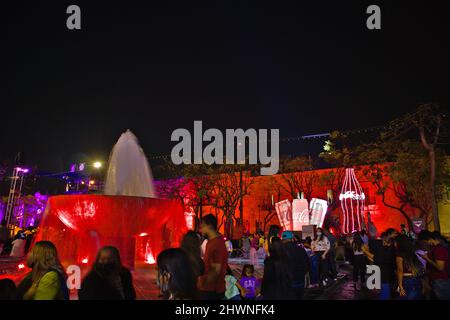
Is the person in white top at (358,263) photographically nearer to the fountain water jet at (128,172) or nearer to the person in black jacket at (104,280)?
the fountain water jet at (128,172)

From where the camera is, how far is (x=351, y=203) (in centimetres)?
3272

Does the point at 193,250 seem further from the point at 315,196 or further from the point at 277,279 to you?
the point at 315,196

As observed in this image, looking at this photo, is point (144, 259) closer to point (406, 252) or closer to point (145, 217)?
point (145, 217)

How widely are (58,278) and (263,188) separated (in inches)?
1594

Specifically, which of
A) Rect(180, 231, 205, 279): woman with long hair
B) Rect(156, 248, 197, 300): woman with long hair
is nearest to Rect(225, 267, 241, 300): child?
Rect(180, 231, 205, 279): woman with long hair

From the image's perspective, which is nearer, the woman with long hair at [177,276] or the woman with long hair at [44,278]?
the woman with long hair at [177,276]

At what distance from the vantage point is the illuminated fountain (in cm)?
974

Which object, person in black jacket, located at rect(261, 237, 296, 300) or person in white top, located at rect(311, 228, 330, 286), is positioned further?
person in white top, located at rect(311, 228, 330, 286)

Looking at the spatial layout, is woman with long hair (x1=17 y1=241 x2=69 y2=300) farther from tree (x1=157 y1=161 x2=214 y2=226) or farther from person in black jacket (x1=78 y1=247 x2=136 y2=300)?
tree (x1=157 y1=161 x2=214 y2=226)

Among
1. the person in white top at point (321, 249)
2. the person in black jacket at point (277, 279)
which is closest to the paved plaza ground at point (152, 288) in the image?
the person in white top at point (321, 249)

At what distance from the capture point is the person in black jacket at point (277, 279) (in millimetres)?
4547

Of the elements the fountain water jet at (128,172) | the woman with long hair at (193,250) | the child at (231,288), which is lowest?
the child at (231,288)

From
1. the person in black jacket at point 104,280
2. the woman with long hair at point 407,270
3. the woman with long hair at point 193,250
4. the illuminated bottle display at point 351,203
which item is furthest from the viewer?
the illuminated bottle display at point 351,203

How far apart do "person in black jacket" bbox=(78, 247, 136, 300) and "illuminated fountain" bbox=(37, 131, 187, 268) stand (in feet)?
21.0
